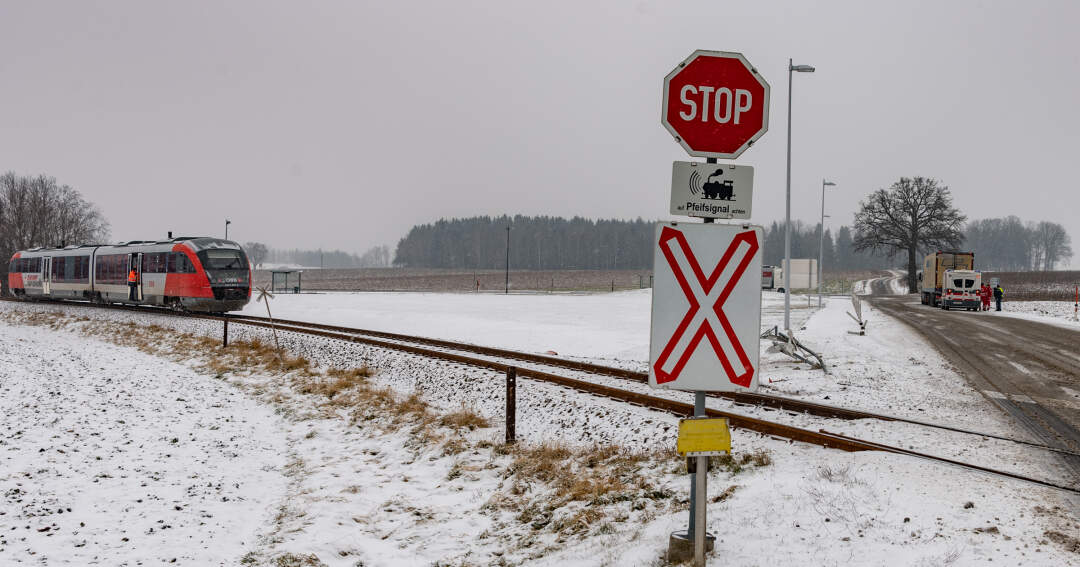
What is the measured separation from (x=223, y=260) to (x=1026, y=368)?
93.7 ft

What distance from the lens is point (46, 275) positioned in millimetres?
36438

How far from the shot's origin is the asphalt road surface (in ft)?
27.1

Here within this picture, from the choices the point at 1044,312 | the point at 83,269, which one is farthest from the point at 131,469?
the point at 1044,312

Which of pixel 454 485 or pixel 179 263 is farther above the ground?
pixel 179 263

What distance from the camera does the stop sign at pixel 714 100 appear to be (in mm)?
3867

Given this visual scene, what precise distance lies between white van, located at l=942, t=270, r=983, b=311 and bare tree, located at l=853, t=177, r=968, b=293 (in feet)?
84.8

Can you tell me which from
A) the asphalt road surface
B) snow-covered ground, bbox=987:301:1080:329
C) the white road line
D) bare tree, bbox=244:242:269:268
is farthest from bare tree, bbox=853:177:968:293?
bare tree, bbox=244:242:269:268

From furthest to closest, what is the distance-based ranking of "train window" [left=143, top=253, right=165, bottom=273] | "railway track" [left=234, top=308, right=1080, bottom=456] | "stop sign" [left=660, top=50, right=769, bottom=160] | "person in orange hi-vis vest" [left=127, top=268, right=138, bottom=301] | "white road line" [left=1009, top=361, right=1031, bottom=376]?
1. "person in orange hi-vis vest" [left=127, top=268, right=138, bottom=301]
2. "train window" [left=143, top=253, right=165, bottom=273]
3. "white road line" [left=1009, top=361, right=1031, bottom=376]
4. "railway track" [left=234, top=308, right=1080, bottom=456]
5. "stop sign" [left=660, top=50, right=769, bottom=160]

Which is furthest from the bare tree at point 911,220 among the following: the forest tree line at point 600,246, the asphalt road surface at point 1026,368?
the forest tree line at point 600,246

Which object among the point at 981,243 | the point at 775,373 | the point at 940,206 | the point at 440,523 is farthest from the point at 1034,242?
the point at 440,523

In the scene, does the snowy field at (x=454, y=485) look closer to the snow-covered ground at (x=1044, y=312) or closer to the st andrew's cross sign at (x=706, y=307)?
the st andrew's cross sign at (x=706, y=307)

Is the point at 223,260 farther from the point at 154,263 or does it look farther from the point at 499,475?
the point at 499,475

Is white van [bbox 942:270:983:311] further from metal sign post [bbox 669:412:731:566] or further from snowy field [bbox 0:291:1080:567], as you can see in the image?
metal sign post [bbox 669:412:731:566]

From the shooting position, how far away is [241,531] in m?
6.17
